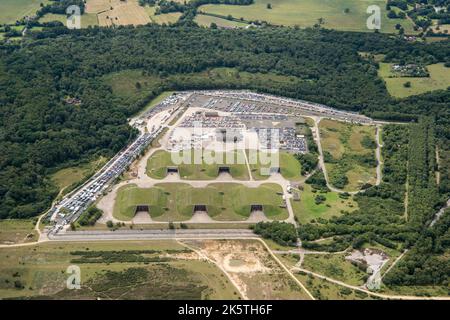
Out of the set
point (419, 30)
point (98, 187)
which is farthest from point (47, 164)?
point (419, 30)

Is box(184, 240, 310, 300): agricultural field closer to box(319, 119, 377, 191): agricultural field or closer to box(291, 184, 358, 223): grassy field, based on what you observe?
box(291, 184, 358, 223): grassy field

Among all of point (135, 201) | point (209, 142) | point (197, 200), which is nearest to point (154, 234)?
point (135, 201)

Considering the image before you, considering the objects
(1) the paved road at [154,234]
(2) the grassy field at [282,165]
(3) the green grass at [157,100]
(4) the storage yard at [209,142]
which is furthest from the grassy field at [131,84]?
(1) the paved road at [154,234]

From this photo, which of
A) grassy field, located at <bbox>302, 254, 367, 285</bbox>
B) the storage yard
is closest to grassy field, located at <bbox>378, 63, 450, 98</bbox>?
the storage yard

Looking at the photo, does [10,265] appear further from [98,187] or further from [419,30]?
[419,30]

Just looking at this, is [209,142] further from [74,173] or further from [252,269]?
[252,269]

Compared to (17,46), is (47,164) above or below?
below
